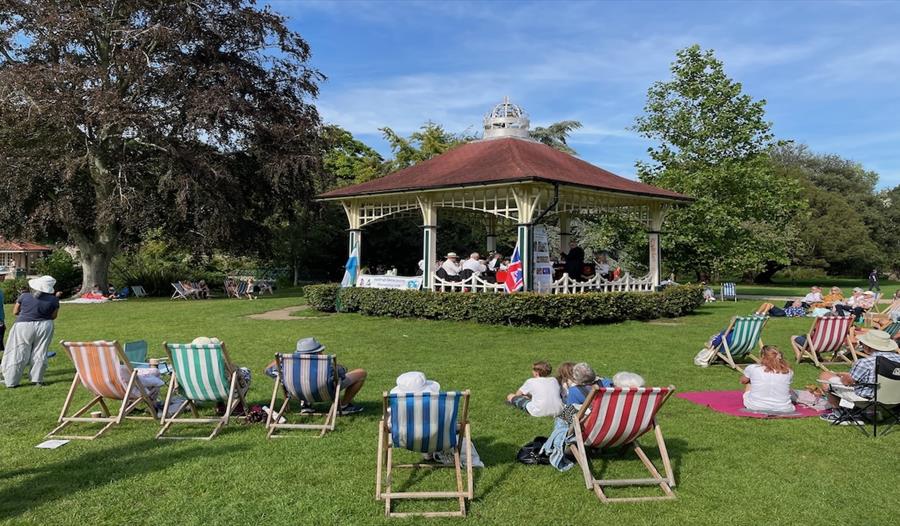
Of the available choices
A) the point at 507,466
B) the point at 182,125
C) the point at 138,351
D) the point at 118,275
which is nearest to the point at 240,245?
the point at 182,125

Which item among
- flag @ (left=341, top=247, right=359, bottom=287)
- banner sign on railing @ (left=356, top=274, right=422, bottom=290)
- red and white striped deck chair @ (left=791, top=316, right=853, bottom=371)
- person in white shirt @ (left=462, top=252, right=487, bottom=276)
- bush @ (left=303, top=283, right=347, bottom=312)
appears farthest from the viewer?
flag @ (left=341, top=247, right=359, bottom=287)

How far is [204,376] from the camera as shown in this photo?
241 inches

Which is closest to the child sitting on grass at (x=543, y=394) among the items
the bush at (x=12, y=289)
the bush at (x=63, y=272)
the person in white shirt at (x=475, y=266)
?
the person in white shirt at (x=475, y=266)

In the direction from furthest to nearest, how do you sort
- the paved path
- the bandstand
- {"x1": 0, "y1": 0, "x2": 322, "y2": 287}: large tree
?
{"x1": 0, "y1": 0, "x2": 322, "y2": 287}: large tree < the paved path < the bandstand

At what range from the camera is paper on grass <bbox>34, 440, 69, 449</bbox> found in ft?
18.8

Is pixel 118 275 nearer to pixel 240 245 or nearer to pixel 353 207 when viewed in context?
pixel 240 245

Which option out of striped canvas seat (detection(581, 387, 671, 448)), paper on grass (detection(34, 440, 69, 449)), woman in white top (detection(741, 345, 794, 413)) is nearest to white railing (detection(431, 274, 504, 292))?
woman in white top (detection(741, 345, 794, 413))

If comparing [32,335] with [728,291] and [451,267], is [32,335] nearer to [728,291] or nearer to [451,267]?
[451,267]

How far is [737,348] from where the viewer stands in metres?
9.89

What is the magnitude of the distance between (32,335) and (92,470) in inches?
168

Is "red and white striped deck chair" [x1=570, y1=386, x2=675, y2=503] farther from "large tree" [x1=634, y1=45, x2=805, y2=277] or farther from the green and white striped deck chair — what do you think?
"large tree" [x1=634, y1=45, x2=805, y2=277]

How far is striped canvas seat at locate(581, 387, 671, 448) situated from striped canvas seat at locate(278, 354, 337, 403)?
2.47 meters

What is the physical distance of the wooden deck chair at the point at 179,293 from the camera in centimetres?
2627

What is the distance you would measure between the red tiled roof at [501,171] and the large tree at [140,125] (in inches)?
274
